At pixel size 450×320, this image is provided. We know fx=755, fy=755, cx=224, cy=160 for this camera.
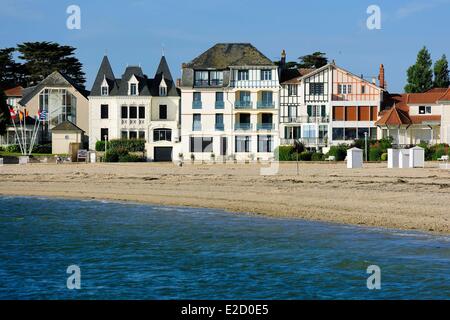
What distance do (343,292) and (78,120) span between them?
61.9 meters

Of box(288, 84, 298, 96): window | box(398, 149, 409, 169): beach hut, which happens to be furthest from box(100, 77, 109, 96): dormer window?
box(398, 149, 409, 169): beach hut

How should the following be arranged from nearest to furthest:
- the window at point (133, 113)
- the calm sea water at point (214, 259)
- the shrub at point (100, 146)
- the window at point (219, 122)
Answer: the calm sea water at point (214, 259) → the window at point (219, 122) → the shrub at point (100, 146) → the window at point (133, 113)

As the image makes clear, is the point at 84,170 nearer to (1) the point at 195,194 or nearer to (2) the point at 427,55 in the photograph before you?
(1) the point at 195,194

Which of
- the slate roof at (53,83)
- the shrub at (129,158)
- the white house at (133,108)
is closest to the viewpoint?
the shrub at (129,158)

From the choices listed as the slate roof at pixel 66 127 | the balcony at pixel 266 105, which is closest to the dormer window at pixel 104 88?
the slate roof at pixel 66 127

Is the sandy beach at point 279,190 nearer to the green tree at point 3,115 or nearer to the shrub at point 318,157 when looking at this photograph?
the shrub at point 318,157

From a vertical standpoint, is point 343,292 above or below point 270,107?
below

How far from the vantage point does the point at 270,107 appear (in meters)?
65.2

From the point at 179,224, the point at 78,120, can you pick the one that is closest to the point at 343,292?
the point at 179,224

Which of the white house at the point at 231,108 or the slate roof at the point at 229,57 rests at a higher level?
the slate roof at the point at 229,57

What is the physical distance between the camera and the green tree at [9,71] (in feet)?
304

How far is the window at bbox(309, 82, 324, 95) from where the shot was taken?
6638 cm

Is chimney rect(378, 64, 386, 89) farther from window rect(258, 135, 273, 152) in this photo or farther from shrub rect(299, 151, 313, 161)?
shrub rect(299, 151, 313, 161)

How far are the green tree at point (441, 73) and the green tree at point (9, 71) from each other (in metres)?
49.3
